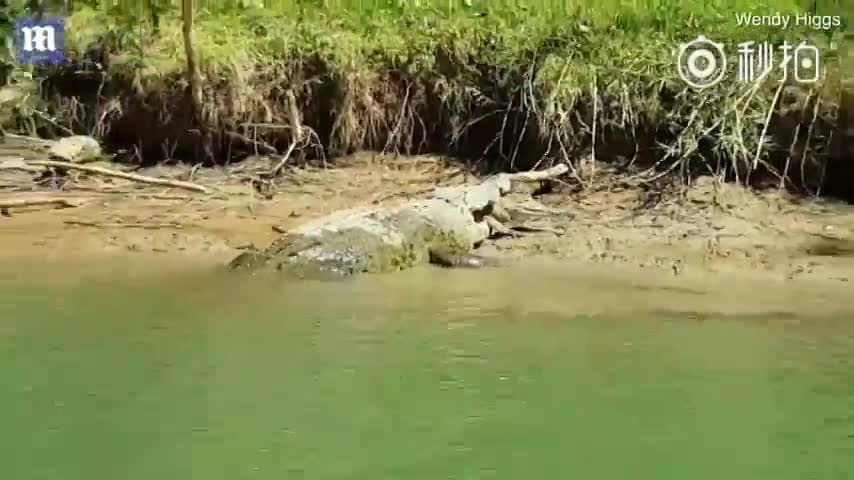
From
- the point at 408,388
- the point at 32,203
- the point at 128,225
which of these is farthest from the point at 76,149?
the point at 408,388

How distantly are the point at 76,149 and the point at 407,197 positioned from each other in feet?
8.58

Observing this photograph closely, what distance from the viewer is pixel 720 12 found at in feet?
29.0

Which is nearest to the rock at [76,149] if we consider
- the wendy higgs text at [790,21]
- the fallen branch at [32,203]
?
the fallen branch at [32,203]

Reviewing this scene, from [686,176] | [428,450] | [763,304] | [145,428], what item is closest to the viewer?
[428,450]

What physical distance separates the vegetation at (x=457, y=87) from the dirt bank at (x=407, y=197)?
0.90 feet

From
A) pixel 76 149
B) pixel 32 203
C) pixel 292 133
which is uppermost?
pixel 292 133

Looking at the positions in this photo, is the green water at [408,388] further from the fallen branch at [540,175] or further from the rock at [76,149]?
the rock at [76,149]

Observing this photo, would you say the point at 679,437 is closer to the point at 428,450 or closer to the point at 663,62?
the point at 428,450

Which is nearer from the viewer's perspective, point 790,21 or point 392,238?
point 392,238

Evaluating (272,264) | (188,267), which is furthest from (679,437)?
(188,267)

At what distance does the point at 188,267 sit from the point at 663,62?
144 inches

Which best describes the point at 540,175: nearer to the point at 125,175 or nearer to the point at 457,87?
the point at 457,87

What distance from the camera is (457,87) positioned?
361 inches

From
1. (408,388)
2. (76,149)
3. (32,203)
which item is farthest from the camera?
(76,149)
